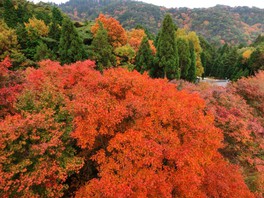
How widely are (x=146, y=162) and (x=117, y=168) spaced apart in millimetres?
1543

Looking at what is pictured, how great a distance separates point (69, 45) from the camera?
24.6m

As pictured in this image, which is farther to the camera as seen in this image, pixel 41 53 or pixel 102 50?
pixel 102 50

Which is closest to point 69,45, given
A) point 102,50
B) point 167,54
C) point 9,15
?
point 102,50

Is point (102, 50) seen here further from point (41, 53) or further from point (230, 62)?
point (230, 62)

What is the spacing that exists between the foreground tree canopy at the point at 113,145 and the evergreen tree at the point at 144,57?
49.9ft

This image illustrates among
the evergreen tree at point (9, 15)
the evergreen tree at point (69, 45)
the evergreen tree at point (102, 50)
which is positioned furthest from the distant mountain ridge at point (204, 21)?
the evergreen tree at point (69, 45)

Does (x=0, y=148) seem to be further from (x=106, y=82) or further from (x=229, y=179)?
(x=229, y=179)

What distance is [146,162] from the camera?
9.95m

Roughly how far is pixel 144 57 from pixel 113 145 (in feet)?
66.1

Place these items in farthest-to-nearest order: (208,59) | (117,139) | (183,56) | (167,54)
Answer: (208,59)
(183,56)
(167,54)
(117,139)

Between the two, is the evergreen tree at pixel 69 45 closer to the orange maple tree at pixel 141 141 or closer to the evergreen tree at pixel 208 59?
the orange maple tree at pixel 141 141

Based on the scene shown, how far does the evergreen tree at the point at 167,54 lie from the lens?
2782 cm

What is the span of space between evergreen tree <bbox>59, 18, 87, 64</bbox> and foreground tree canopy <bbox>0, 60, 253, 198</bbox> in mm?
10985

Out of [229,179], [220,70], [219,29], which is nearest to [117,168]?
[229,179]
